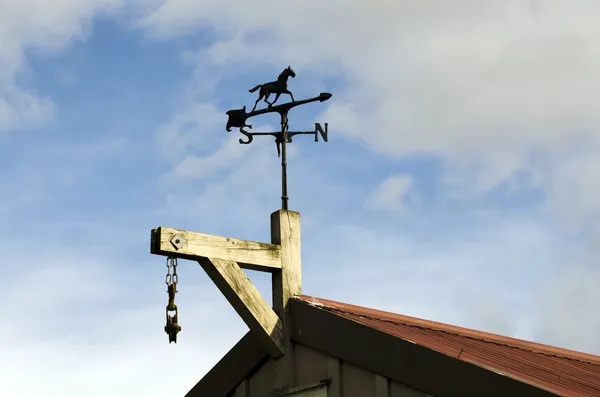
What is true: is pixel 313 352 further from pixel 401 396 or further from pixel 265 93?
pixel 265 93

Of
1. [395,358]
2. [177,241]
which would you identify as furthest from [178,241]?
[395,358]

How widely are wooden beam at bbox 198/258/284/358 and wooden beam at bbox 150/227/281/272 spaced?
78 millimetres

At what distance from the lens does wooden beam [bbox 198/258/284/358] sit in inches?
307

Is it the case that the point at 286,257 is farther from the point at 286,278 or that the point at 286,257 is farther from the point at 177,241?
the point at 177,241

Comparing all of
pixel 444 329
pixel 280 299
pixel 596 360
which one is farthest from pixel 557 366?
pixel 280 299

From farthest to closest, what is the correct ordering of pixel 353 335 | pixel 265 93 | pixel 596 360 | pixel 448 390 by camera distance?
pixel 596 360, pixel 265 93, pixel 353 335, pixel 448 390

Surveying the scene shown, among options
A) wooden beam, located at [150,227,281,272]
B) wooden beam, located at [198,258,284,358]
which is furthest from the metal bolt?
wooden beam, located at [198,258,284,358]

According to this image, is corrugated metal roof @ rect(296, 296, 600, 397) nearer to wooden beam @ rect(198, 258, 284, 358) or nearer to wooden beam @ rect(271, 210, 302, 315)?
wooden beam @ rect(271, 210, 302, 315)

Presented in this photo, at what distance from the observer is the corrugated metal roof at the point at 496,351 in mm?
6891

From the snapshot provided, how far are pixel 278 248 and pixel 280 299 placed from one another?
416mm

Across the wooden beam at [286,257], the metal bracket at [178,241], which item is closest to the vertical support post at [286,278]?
the wooden beam at [286,257]

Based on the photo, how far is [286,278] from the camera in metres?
8.22

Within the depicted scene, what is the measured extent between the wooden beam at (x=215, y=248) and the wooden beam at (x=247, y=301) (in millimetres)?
78

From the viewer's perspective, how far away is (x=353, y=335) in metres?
7.43
